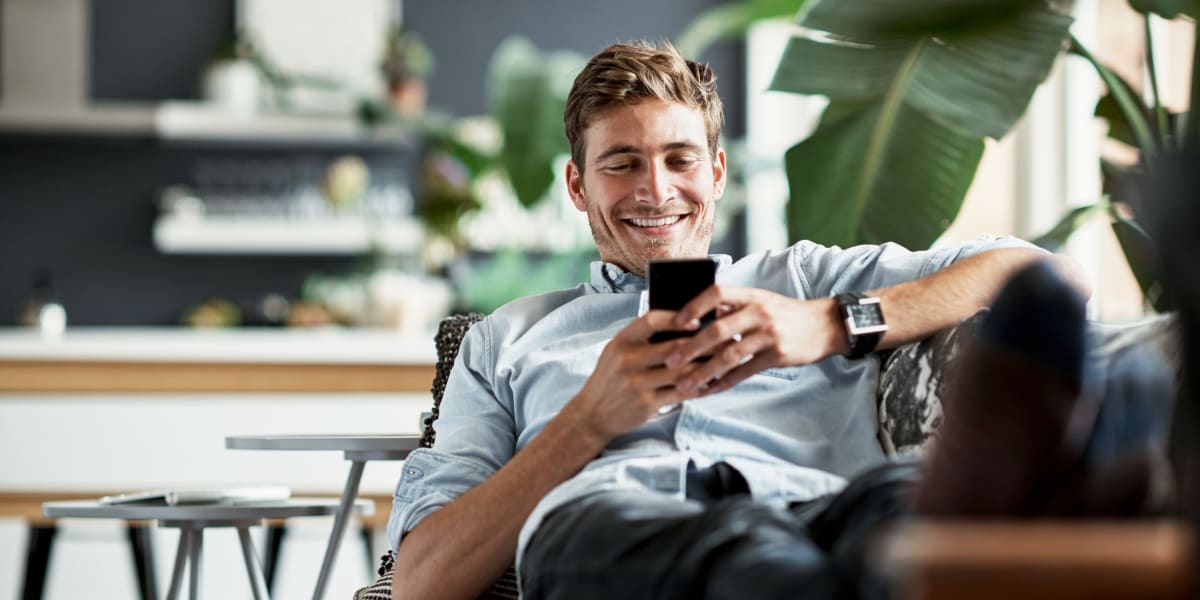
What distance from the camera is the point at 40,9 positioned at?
200 inches

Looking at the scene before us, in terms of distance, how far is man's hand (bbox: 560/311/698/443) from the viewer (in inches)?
58.5

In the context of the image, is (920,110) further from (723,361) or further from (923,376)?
(723,361)

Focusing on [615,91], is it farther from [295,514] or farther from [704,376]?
[295,514]

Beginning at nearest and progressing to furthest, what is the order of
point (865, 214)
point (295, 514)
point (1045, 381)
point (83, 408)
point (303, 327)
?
point (1045, 381), point (295, 514), point (865, 214), point (83, 408), point (303, 327)

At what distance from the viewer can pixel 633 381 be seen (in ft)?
4.91

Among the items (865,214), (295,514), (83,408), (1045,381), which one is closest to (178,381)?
(83,408)

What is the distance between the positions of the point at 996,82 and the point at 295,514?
4.52 ft

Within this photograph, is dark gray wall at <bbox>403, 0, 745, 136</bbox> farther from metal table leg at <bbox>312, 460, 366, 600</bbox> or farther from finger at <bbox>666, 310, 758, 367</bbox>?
finger at <bbox>666, 310, 758, 367</bbox>

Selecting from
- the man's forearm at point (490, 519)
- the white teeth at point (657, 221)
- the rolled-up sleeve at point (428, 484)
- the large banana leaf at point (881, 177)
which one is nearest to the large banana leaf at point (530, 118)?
the large banana leaf at point (881, 177)

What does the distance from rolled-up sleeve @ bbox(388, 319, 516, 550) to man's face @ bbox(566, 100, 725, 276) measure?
235 mm

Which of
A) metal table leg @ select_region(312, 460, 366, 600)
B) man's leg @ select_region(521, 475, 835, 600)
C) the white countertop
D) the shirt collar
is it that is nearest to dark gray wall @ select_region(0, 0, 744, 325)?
the white countertop

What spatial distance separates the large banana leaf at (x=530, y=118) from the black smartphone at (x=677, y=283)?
6.56 feet

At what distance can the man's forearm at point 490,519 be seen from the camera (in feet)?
5.12

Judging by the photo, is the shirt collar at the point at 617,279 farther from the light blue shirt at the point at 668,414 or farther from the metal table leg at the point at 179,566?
the metal table leg at the point at 179,566
